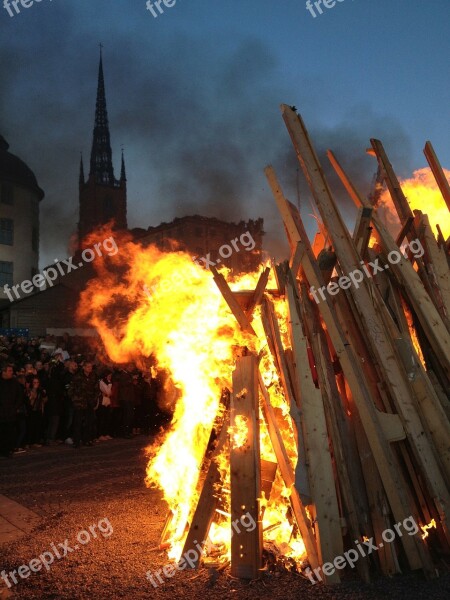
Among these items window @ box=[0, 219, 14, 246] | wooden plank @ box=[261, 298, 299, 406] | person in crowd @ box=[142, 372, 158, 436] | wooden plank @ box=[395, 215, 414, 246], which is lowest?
wooden plank @ box=[261, 298, 299, 406]

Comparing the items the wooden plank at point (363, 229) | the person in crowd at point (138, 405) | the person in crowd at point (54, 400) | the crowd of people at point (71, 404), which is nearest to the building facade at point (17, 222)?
the crowd of people at point (71, 404)

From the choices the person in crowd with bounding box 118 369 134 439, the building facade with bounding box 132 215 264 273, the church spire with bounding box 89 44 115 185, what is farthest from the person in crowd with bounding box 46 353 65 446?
the church spire with bounding box 89 44 115 185

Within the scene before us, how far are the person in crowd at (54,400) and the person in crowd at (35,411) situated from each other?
171mm

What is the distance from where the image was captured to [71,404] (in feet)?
38.3

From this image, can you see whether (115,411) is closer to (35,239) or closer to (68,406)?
(68,406)

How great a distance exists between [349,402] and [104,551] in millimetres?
3086

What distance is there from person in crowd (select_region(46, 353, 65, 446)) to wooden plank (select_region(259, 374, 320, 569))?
7511mm

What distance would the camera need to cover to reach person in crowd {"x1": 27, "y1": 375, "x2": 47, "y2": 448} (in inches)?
437

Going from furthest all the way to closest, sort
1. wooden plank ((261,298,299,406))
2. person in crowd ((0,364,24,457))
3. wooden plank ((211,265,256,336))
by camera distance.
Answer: person in crowd ((0,364,24,457))
wooden plank ((211,265,256,336))
wooden plank ((261,298,299,406))

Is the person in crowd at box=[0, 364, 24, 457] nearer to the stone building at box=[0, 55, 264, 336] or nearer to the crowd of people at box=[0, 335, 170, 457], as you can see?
the crowd of people at box=[0, 335, 170, 457]

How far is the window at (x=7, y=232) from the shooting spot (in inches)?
1503

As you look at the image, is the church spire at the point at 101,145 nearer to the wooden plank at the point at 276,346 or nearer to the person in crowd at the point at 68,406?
the person in crowd at the point at 68,406

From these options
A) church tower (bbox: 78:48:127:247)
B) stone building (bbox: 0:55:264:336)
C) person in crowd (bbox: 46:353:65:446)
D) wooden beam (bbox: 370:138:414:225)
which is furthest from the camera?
church tower (bbox: 78:48:127:247)

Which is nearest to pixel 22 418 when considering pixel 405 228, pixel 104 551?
pixel 104 551
